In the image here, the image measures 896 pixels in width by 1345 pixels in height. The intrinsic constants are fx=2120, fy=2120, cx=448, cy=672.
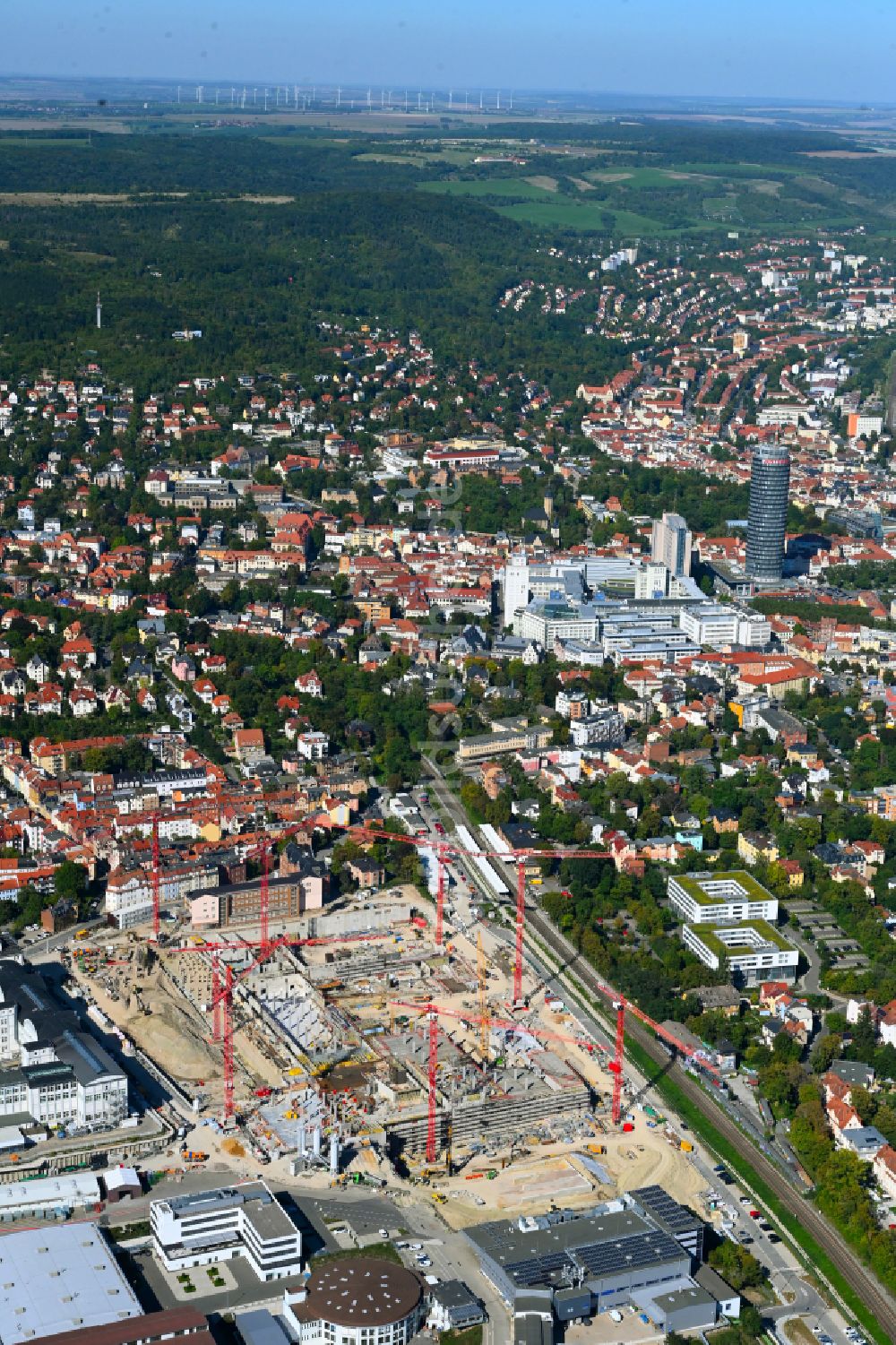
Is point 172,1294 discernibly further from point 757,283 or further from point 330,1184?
point 757,283

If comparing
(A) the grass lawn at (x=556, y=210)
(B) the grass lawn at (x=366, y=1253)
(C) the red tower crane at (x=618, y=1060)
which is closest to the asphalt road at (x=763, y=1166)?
(C) the red tower crane at (x=618, y=1060)

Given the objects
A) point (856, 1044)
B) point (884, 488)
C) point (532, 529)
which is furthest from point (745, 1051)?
point (884, 488)

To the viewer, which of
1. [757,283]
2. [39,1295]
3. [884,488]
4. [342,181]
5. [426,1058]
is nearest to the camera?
[39,1295]

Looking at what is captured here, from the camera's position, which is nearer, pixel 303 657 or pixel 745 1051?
pixel 745 1051

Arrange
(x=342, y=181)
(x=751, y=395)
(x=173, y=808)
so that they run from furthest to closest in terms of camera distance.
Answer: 1. (x=342, y=181)
2. (x=751, y=395)
3. (x=173, y=808)

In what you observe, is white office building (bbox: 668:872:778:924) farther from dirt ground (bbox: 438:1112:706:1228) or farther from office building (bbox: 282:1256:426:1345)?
office building (bbox: 282:1256:426:1345)

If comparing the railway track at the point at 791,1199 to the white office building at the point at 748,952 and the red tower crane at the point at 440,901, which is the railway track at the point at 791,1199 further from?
the red tower crane at the point at 440,901

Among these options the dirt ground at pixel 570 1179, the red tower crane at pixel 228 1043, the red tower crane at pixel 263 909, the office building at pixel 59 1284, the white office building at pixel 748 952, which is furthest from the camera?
the red tower crane at pixel 263 909
